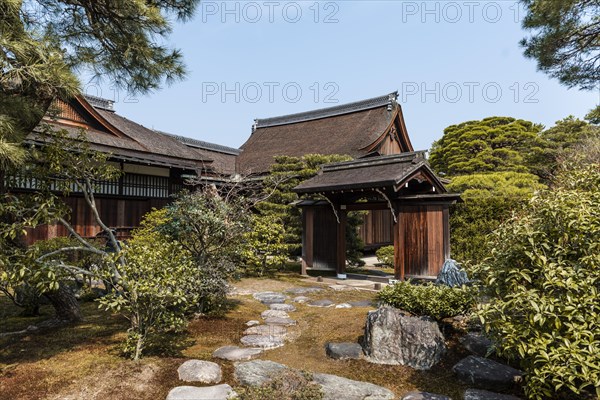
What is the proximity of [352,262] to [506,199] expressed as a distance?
18.0 ft

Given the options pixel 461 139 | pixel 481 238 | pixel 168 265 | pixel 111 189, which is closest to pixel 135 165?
pixel 111 189

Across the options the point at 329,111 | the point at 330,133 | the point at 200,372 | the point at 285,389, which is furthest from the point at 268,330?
the point at 329,111

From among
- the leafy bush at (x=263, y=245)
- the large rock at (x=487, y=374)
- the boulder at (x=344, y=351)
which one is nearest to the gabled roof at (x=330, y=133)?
the leafy bush at (x=263, y=245)

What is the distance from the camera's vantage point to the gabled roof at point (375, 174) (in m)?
10.0

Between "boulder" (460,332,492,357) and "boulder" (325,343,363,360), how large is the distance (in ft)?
4.86

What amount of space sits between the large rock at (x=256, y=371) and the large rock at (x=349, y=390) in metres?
0.49

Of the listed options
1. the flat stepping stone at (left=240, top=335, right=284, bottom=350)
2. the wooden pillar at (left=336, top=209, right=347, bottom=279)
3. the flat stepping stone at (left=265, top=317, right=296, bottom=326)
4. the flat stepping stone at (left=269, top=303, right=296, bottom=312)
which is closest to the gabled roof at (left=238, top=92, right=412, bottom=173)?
the wooden pillar at (left=336, top=209, right=347, bottom=279)

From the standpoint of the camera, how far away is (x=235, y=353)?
5.00 metres

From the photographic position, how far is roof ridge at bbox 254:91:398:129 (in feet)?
77.5

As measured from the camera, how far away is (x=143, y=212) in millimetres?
14070

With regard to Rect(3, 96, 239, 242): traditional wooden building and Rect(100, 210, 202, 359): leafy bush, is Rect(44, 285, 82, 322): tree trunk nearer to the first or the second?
Rect(100, 210, 202, 359): leafy bush

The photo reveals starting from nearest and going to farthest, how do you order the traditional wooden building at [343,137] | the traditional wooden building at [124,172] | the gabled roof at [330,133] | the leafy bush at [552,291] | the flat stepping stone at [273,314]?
1. the leafy bush at [552,291]
2. the flat stepping stone at [273,314]
3. the traditional wooden building at [124,172]
4. the traditional wooden building at [343,137]
5. the gabled roof at [330,133]

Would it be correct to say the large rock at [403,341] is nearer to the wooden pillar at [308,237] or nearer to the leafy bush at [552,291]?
the leafy bush at [552,291]

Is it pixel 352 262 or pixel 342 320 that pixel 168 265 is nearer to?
pixel 342 320
